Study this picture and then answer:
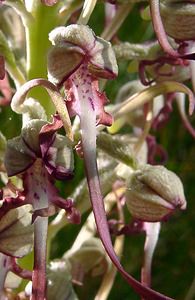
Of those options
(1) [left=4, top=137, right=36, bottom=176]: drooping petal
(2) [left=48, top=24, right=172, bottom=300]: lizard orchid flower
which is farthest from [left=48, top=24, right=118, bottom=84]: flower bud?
(1) [left=4, top=137, right=36, bottom=176]: drooping petal

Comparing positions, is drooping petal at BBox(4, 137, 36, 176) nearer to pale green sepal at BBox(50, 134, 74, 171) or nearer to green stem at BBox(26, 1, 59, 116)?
pale green sepal at BBox(50, 134, 74, 171)

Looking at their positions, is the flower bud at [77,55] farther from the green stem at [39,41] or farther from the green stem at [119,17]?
the green stem at [119,17]

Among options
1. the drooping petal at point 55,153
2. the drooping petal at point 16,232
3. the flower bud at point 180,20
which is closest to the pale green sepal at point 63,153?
the drooping petal at point 55,153

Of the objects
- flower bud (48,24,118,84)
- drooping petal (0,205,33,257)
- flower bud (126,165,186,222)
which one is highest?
flower bud (48,24,118,84)

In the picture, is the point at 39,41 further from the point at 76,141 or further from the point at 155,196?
the point at 155,196

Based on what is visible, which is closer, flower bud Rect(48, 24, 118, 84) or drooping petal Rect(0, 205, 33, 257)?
flower bud Rect(48, 24, 118, 84)

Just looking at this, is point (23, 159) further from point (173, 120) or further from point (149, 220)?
point (173, 120)

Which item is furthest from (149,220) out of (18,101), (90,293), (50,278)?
(90,293)
